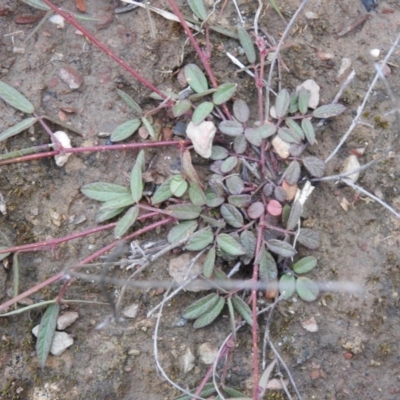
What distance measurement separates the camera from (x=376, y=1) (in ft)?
6.60

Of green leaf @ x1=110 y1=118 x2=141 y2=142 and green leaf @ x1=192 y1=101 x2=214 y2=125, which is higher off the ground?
green leaf @ x1=192 y1=101 x2=214 y2=125

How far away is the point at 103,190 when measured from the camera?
1826mm

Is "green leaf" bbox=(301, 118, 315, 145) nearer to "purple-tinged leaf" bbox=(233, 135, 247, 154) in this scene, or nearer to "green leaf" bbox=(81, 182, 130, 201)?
"purple-tinged leaf" bbox=(233, 135, 247, 154)

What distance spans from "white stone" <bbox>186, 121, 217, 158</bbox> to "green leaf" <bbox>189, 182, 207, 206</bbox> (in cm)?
11

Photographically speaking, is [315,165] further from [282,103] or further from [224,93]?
[224,93]

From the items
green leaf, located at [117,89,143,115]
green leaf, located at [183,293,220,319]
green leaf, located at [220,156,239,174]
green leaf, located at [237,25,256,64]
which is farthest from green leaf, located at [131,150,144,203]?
green leaf, located at [237,25,256,64]

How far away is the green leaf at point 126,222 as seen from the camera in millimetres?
1765

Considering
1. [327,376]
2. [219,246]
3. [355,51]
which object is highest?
[355,51]

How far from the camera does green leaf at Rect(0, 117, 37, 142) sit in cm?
179

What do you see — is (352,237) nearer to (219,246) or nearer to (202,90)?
(219,246)

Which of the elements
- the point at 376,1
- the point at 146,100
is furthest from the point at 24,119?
the point at 376,1

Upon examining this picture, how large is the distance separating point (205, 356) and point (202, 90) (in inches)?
34.2

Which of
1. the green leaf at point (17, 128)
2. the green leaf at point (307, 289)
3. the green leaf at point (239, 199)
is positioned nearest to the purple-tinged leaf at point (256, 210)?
the green leaf at point (239, 199)

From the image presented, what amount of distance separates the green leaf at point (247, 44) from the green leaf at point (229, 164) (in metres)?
0.34
